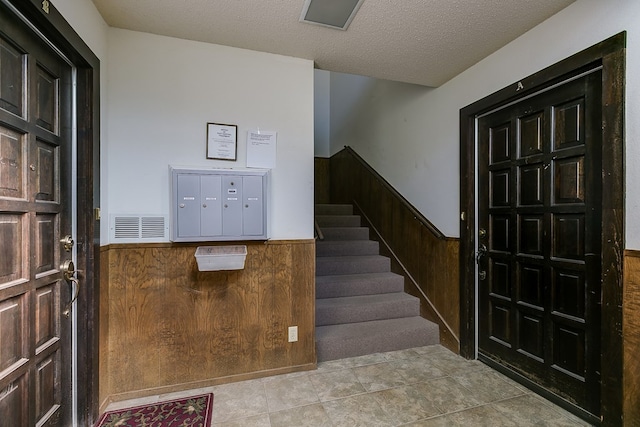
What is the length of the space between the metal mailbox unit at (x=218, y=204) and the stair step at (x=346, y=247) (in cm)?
138

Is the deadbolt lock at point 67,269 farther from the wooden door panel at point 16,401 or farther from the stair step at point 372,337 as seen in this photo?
the stair step at point 372,337

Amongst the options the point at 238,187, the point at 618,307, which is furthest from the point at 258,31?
the point at 618,307

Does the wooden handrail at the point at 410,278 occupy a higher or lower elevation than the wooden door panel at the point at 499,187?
lower

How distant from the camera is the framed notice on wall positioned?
1978 mm

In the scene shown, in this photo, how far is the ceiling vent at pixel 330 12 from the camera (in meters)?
1.60

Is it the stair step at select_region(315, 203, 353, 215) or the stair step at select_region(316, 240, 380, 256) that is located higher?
the stair step at select_region(315, 203, 353, 215)

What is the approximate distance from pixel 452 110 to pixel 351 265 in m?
1.79

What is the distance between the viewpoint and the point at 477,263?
7.76 ft

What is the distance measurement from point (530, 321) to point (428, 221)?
1123 millimetres

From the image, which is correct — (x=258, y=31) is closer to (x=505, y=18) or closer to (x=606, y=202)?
(x=505, y=18)

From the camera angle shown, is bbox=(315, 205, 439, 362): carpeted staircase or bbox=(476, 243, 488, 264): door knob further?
bbox=(315, 205, 439, 362): carpeted staircase

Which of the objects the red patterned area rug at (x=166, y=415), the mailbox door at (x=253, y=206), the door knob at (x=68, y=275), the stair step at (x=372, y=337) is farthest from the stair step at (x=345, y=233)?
the door knob at (x=68, y=275)

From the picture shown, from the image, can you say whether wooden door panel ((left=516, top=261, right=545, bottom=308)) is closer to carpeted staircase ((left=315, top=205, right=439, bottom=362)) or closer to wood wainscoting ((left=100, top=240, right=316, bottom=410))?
carpeted staircase ((left=315, top=205, right=439, bottom=362))

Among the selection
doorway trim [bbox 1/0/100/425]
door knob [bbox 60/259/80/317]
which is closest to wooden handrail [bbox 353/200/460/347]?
doorway trim [bbox 1/0/100/425]
